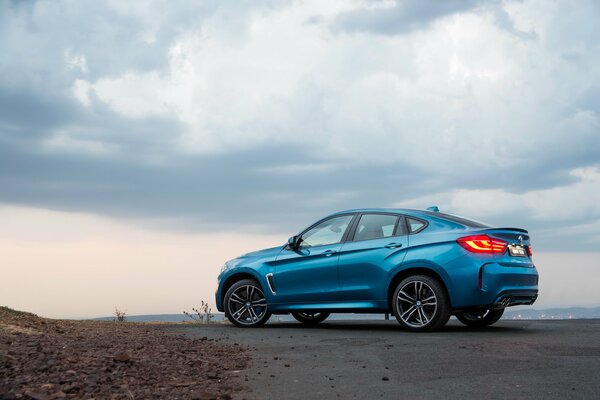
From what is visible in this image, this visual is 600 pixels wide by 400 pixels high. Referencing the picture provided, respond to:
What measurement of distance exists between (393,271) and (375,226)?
2.98ft

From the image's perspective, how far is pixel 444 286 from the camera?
1055 cm

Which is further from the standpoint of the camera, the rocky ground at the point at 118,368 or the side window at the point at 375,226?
the side window at the point at 375,226

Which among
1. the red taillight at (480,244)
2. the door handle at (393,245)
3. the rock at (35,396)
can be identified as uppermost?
the door handle at (393,245)

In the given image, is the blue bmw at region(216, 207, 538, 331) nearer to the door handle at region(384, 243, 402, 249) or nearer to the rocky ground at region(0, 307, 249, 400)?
the door handle at region(384, 243, 402, 249)

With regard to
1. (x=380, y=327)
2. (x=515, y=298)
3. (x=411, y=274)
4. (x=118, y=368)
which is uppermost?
(x=411, y=274)

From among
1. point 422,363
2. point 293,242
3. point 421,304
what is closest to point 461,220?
point 421,304

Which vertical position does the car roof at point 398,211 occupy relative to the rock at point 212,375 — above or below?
above

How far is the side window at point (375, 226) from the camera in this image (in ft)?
37.1

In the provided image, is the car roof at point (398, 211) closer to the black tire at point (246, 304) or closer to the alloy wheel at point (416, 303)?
the alloy wheel at point (416, 303)

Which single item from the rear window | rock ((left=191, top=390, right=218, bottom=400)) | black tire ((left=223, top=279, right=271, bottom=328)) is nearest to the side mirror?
black tire ((left=223, top=279, right=271, bottom=328))

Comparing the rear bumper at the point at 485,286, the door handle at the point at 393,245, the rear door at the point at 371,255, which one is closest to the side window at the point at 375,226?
the rear door at the point at 371,255

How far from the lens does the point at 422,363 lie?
7.70 m

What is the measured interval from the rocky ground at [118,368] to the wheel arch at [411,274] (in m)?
2.59

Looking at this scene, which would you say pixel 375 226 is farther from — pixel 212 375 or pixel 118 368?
pixel 118 368
